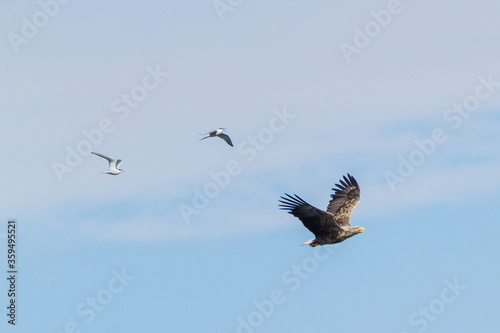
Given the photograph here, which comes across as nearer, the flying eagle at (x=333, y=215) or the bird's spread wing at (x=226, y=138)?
the flying eagle at (x=333, y=215)

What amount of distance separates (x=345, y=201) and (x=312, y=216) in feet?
21.5

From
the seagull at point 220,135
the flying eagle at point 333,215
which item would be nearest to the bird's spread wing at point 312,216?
the flying eagle at point 333,215

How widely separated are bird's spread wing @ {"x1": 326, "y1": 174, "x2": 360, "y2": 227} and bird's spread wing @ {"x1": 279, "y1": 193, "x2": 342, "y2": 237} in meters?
3.42

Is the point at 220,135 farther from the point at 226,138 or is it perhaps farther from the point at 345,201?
the point at 345,201

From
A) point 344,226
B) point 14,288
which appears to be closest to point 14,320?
point 14,288

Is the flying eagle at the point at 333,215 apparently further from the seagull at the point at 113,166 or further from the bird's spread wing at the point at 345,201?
the seagull at the point at 113,166

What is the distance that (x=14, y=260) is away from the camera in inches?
2221

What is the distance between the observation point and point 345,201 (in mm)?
58219

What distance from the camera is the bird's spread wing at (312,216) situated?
51.2m

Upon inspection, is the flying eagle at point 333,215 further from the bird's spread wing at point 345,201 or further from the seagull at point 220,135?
the seagull at point 220,135

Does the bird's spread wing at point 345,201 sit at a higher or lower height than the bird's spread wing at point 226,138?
lower

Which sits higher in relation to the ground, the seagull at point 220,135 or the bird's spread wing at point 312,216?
the seagull at point 220,135

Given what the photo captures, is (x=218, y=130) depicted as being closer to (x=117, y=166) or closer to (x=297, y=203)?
(x=117, y=166)

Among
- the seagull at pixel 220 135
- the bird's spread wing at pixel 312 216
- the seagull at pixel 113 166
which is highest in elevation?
the seagull at pixel 220 135
